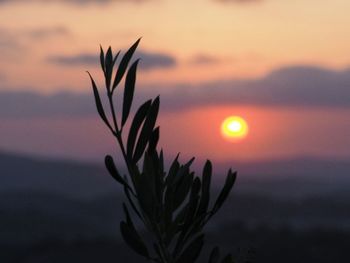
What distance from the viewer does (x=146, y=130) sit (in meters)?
4.05

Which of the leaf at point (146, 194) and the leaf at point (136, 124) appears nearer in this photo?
the leaf at point (146, 194)

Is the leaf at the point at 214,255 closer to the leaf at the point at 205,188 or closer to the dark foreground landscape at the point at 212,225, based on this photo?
the leaf at the point at 205,188

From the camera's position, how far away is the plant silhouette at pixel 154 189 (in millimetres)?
3869

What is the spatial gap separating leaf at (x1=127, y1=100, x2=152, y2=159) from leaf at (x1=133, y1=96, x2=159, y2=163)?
2 centimetres

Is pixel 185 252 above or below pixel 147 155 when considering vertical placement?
below

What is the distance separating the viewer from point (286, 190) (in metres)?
169

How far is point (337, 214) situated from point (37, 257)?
1875 inches

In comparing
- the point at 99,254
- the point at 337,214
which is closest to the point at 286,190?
the point at 337,214

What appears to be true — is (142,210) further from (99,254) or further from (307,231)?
(307,231)

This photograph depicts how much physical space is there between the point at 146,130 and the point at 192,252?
0.55 meters

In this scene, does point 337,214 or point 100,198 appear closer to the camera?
point 337,214

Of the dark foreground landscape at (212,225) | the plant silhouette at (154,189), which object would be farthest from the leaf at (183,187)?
the dark foreground landscape at (212,225)

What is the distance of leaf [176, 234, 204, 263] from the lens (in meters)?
3.94

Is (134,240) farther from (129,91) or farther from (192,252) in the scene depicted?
(129,91)
